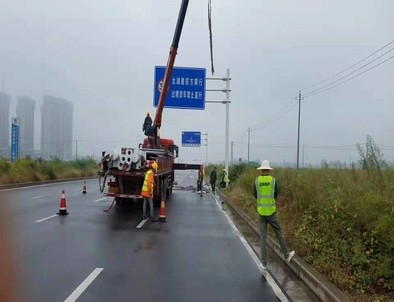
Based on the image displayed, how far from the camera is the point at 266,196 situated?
8227 mm

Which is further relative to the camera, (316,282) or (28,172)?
(28,172)

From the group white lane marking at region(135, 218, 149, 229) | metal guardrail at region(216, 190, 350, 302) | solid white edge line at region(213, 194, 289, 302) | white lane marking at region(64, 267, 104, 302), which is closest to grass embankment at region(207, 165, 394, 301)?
metal guardrail at region(216, 190, 350, 302)

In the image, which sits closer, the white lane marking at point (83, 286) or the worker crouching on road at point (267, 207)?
the white lane marking at point (83, 286)

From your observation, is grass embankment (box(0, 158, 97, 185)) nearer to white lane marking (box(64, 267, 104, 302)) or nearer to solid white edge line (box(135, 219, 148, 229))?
solid white edge line (box(135, 219, 148, 229))

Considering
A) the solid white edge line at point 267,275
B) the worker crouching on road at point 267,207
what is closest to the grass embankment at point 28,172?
the solid white edge line at point 267,275

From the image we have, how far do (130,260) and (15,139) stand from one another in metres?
30.1

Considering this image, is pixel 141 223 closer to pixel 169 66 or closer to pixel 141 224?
pixel 141 224

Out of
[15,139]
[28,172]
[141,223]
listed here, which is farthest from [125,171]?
[15,139]

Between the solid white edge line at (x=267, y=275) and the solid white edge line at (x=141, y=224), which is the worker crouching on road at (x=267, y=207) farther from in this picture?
the solid white edge line at (x=141, y=224)

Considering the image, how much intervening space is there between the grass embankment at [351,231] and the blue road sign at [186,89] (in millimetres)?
13022

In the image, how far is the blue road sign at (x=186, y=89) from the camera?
23.8m

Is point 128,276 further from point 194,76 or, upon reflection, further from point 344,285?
point 194,76

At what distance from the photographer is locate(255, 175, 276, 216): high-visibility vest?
8.20m

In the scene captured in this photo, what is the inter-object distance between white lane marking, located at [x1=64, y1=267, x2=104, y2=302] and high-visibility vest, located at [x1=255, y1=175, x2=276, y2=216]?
10.0 feet
